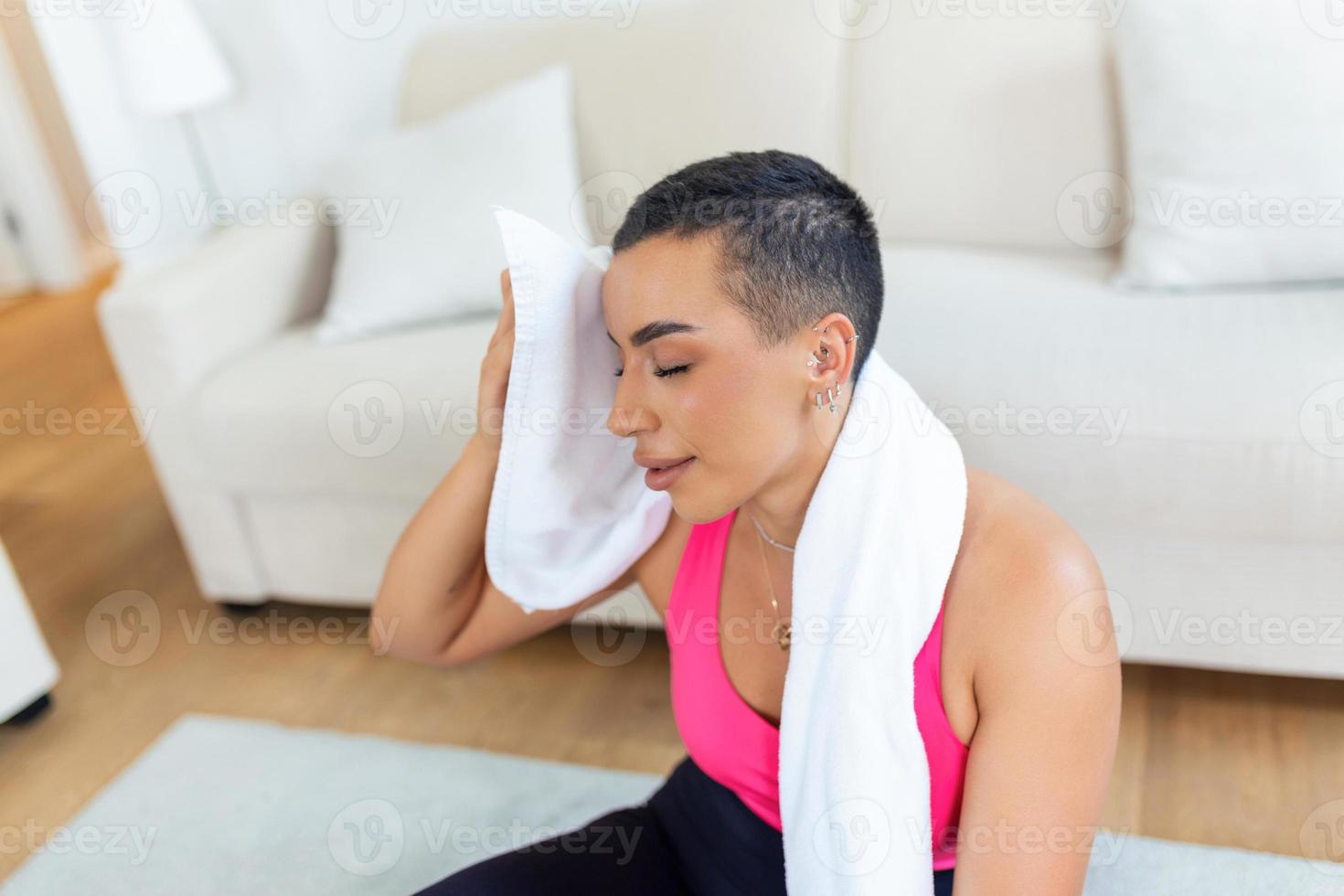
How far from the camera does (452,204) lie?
2.01 metres

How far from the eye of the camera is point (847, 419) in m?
0.94

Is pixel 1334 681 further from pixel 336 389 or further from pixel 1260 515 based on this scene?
pixel 336 389

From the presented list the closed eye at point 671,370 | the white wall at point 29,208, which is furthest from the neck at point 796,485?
the white wall at point 29,208

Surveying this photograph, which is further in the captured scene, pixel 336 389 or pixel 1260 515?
pixel 336 389

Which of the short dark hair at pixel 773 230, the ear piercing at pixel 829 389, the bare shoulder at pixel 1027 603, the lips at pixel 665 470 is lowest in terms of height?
the bare shoulder at pixel 1027 603

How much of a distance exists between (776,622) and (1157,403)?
0.63 metres

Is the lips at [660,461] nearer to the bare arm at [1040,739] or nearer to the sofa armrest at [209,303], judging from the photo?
the bare arm at [1040,739]

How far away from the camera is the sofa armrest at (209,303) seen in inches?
73.9

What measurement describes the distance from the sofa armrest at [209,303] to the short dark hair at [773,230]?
4.10 ft

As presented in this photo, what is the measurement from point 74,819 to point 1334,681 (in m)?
1.87

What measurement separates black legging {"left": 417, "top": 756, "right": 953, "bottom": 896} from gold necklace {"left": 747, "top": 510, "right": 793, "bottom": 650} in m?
0.15

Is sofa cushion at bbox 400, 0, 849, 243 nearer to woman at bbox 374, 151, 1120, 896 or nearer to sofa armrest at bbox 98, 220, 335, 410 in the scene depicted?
sofa armrest at bbox 98, 220, 335, 410

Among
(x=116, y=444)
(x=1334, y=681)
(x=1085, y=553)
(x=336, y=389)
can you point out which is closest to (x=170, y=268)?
(x=336, y=389)

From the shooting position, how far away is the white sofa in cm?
140
